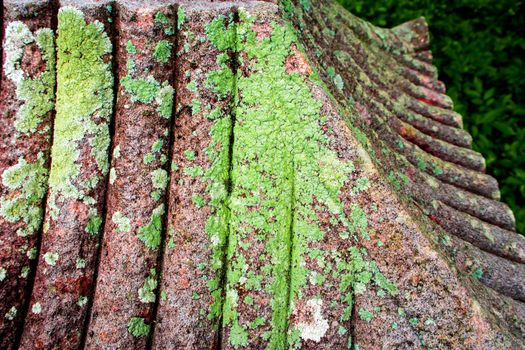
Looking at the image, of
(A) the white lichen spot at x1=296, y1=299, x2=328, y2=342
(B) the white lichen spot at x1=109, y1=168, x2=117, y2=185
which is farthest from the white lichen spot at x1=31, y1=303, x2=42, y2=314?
(A) the white lichen spot at x1=296, y1=299, x2=328, y2=342

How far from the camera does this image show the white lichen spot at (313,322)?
1154 mm

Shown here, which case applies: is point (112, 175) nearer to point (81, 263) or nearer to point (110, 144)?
point (110, 144)

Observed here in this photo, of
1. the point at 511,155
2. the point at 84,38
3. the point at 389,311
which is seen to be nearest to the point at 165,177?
the point at 84,38

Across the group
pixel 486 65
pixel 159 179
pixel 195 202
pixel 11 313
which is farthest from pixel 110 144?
pixel 486 65

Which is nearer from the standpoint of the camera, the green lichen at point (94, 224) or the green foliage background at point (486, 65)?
the green lichen at point (94, 224)

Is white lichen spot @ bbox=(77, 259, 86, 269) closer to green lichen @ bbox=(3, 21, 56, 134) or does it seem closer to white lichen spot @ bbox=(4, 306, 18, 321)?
white lichen spot @ bbox=(4, 306, 18, 321)

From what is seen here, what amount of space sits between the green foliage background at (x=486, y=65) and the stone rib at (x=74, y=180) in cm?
211

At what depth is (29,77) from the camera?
1.13m

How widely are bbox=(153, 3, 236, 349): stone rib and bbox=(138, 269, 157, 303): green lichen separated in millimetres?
22

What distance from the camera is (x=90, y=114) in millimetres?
1154

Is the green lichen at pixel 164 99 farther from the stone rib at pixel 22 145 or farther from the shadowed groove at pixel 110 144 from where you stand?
the stone rib at pixel 22 145

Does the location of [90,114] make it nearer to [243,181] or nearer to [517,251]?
[243,181]

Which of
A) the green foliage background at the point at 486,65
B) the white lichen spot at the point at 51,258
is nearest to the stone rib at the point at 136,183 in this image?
the white lichen spot at the point at 51,258

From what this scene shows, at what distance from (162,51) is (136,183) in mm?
320
